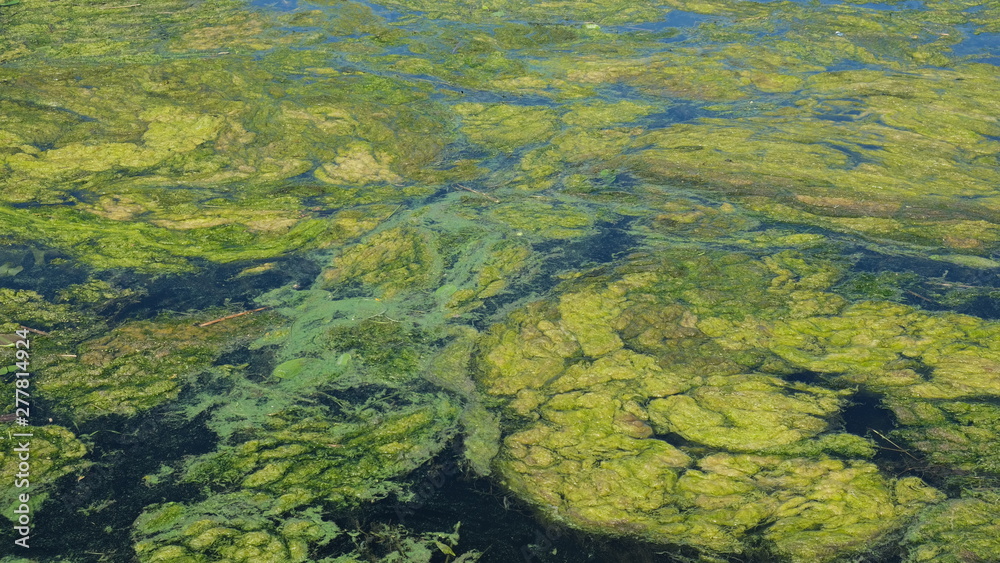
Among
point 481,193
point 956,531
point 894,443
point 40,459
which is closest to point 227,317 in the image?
point 40,459

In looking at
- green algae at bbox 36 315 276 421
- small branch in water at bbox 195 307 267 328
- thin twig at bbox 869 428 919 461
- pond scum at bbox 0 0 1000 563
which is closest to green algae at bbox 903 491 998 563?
pond scum at bbox 0 0 1000 563

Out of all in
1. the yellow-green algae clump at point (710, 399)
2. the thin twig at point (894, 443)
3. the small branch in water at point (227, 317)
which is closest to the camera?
the yellow-green algae clump at point (710, 399)

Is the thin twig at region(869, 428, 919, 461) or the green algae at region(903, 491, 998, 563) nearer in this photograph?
the green algae at region(903, 491, 998, 563)

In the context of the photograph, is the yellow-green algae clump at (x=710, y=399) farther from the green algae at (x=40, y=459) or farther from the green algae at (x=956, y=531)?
the green algae at (x=40, y=459)

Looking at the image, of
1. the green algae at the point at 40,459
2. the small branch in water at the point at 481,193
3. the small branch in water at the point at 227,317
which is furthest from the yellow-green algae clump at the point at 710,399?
the green algae at the point at 40,459

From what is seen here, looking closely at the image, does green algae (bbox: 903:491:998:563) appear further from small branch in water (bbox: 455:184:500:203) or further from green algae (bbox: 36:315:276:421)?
small branch in water (bbox: 455:184:500:203)

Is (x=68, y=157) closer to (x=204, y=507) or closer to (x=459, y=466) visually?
(x=204, y=507)

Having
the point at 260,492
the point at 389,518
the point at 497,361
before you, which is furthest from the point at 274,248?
the point at 389,518
